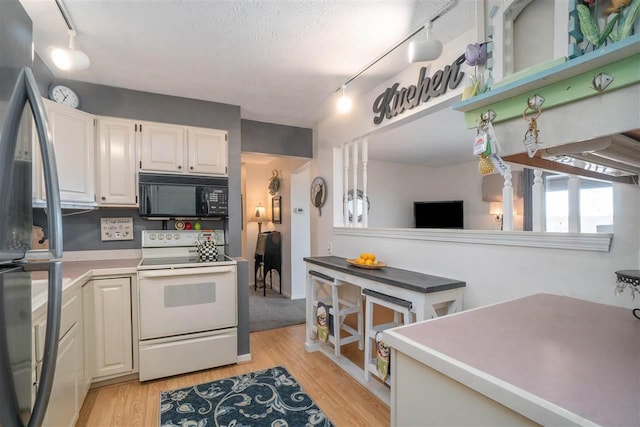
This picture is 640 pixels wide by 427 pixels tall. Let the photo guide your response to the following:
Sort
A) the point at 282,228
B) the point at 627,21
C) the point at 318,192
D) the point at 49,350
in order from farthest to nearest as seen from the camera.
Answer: the point at 282,228 → the point at 318,192 → the point at 49,350 → the point at 627,21

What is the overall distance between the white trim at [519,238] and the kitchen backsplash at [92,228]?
2.37 m

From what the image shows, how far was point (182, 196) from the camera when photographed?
2.75 metres

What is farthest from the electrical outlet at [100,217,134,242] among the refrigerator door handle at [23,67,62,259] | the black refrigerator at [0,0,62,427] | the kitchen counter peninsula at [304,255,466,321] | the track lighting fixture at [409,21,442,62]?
the track lighting fixture at [409,21,442,62]

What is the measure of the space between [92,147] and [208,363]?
2.07 meters

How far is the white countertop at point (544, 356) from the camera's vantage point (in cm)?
59

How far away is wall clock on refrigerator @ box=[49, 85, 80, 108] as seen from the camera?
239cm

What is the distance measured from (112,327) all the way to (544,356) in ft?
8.90

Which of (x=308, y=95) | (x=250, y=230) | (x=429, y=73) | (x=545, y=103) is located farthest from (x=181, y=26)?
(x=250, y=230)

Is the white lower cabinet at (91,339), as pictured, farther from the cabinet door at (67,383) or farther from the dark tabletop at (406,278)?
the dark tabletop at (406,278)

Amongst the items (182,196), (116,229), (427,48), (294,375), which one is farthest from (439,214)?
(116,229)

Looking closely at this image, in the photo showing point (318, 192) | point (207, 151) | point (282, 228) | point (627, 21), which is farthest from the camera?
point (282, 228)

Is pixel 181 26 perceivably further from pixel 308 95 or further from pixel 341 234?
pixel 341 234

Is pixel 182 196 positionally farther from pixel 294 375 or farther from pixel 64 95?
pixel 294 375

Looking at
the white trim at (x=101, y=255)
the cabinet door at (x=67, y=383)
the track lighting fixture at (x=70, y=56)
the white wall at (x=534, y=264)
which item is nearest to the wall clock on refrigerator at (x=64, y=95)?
the track lighting fixture at (x=70, y=56)
